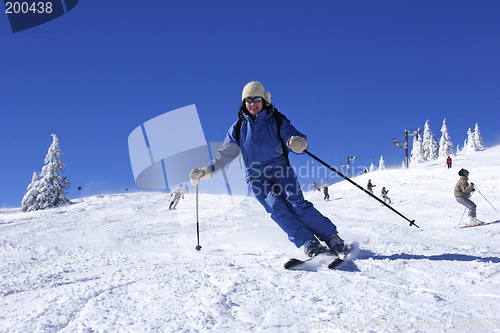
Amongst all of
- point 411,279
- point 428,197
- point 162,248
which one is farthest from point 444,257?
point 428,197

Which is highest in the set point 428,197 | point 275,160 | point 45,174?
point 45,174

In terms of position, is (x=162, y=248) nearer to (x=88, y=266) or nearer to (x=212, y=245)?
(x=212, y=245)

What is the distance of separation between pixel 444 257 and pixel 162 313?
2.44 metres

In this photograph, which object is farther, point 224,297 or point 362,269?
point 362,269

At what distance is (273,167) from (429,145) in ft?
220

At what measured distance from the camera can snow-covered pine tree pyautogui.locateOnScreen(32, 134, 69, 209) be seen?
25.4 meters

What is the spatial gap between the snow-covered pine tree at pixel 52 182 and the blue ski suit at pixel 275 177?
2926 cm

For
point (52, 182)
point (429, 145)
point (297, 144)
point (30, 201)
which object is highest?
point (429, 145)

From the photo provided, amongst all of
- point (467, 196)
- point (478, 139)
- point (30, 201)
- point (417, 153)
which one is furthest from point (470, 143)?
point (30, 201)

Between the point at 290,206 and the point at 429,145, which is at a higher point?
the point at 429,145

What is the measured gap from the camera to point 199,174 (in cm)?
317

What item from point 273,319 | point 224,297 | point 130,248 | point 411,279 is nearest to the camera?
point 273,319

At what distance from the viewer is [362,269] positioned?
210 cm

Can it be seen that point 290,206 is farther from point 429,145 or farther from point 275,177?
point 429,145
